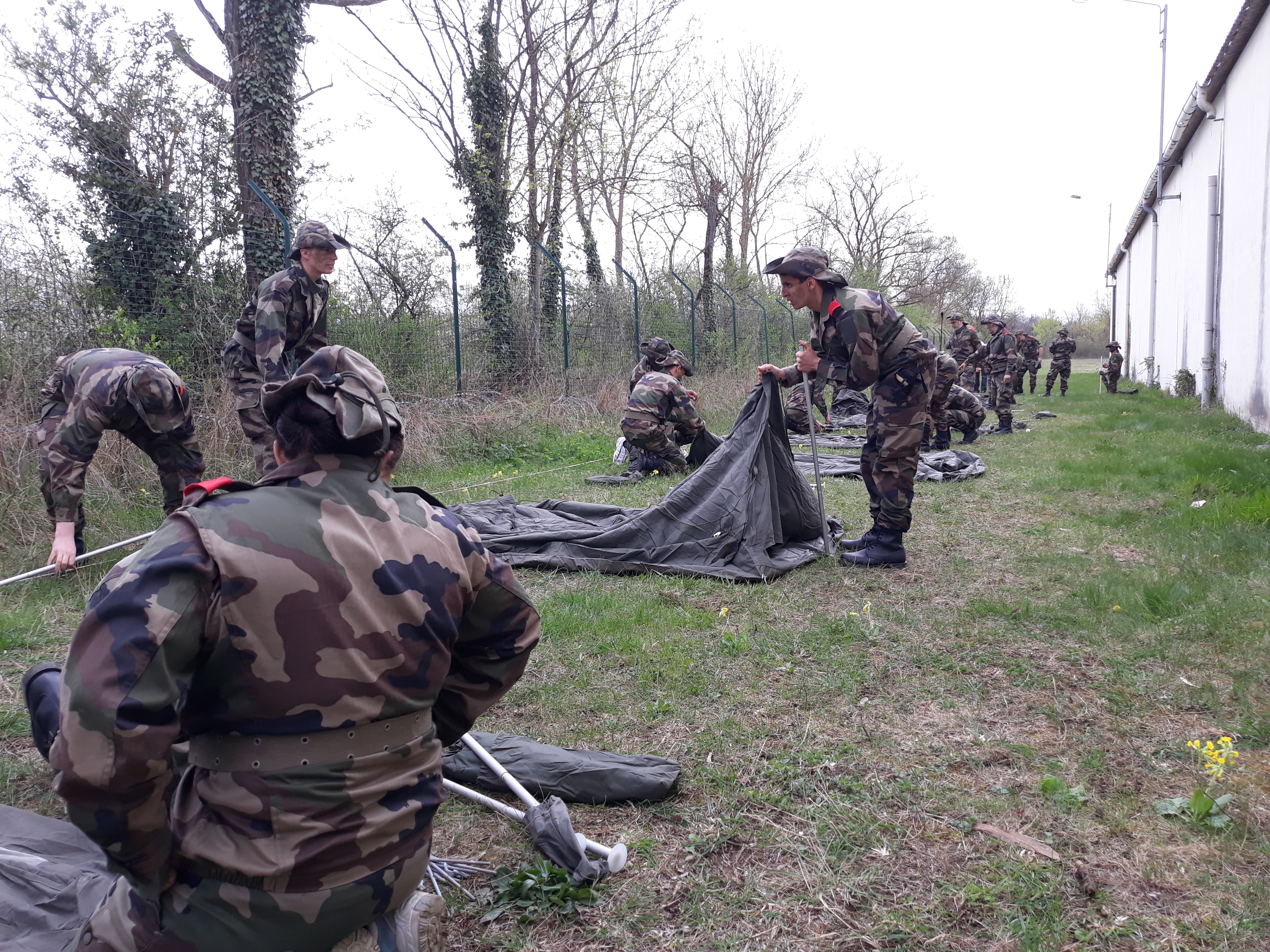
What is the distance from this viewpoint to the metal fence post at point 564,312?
12.6 m

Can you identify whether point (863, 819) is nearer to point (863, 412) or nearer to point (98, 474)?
point (98, 474)

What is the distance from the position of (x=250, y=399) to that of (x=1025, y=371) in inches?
711

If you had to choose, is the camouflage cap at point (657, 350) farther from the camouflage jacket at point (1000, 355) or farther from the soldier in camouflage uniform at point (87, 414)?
the camouflage jacket at point (1000, 355)

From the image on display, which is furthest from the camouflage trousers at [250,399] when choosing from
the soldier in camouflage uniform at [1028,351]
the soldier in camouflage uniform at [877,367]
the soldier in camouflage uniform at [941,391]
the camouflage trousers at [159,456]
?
the soldier in camouflage uniform at [1028,351]

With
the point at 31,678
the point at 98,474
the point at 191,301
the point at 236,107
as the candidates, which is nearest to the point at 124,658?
the point at 31,678

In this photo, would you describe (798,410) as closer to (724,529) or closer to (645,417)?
(645,417)

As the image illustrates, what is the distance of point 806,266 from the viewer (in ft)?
17.1

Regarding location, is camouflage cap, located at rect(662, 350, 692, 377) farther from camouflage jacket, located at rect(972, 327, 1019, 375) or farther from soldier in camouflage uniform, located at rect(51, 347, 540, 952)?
soldier in camouflage uniform, located at rect(51, 347, 540, 952)

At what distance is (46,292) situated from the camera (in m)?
7.18

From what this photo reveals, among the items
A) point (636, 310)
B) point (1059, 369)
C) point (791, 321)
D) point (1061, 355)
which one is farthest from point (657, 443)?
point (1061, 355)

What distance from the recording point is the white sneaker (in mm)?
1655

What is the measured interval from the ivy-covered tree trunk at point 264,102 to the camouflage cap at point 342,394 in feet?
26.7

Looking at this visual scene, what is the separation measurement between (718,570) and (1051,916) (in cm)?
324

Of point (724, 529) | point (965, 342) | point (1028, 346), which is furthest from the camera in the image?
point (1028, 346)
